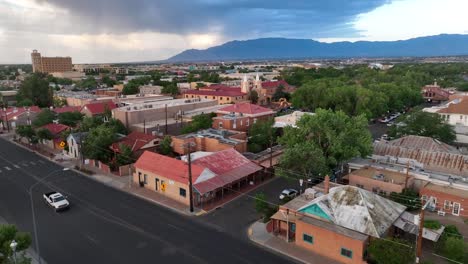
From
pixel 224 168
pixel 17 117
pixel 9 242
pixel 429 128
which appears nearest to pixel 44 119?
pixel 17 117

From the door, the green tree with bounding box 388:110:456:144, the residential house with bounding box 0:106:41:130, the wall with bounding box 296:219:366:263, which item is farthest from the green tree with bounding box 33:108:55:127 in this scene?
the door

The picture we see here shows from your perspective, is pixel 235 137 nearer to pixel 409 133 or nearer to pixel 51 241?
pixel 409 133

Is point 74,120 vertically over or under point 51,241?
over

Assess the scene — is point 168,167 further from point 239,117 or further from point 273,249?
→ point 239,117

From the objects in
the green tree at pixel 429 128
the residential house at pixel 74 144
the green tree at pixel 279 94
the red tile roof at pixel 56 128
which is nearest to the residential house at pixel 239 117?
the residential house at pixel 74 144

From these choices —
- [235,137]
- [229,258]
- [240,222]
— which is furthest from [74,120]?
[229,258]

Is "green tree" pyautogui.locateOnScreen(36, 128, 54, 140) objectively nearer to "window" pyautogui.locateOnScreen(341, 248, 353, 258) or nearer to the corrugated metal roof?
the corrugated metal roof
